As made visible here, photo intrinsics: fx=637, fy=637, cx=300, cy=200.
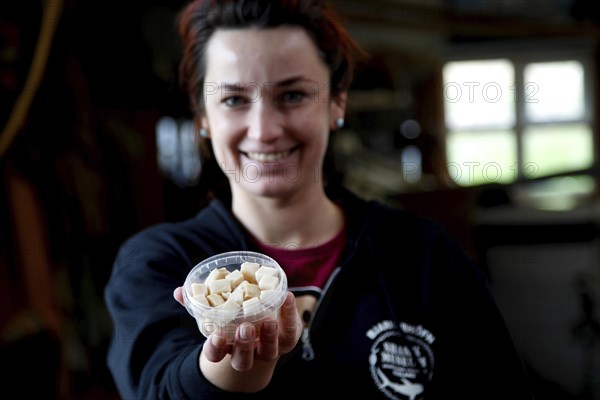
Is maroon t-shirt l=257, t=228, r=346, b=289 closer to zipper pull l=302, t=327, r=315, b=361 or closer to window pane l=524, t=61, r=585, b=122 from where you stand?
zipper pull l=302, t=327, r=315, b=361

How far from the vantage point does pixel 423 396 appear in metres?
0.53

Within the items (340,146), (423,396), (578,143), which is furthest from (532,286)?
(578,143)

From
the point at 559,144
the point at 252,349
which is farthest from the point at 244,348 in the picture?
the point at 559,144

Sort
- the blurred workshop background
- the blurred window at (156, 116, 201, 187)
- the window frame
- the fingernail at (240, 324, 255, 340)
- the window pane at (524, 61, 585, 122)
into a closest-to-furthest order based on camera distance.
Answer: the fingernail at (240, 324, 255, 340) → the blurred workshop background → the blurred window at (156, 116, 201, 187) → the window frame → the window pane at (524, 61, 585, 122)

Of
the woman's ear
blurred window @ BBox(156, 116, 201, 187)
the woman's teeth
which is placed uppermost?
the woman's ear

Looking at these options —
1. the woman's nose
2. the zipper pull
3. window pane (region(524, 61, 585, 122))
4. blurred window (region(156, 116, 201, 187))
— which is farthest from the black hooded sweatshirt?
window pane (region(524, 61, 585, 122))

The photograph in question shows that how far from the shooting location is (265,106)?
0.47 metres

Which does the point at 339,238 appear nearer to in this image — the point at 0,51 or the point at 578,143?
the point at 0,51

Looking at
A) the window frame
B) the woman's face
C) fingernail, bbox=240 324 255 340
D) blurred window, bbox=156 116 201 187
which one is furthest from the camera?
the window frame

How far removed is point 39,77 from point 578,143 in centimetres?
268

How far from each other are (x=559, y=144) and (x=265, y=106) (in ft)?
9.70

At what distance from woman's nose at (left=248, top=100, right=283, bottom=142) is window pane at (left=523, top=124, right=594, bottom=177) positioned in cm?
282

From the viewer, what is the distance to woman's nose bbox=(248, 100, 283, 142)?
0.47 metres

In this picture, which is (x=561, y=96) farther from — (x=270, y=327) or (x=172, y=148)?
(x=270, y=327)
